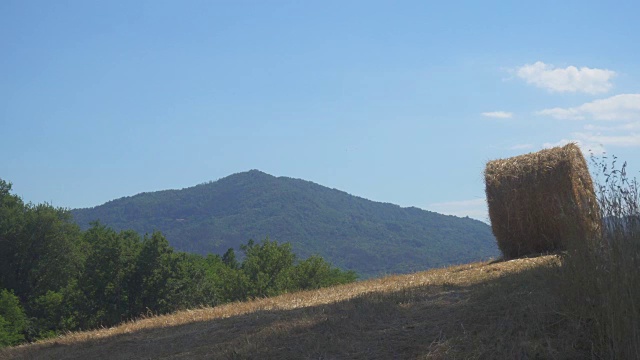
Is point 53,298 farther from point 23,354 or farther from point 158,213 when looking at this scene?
point 158,213

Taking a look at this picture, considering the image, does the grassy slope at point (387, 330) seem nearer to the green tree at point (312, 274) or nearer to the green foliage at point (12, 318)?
the green foliage at point (12, 318)

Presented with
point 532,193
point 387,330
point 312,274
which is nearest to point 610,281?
point 387,330

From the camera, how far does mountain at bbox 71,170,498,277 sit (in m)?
117

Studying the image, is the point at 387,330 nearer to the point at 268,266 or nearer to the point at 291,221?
the point at 268,266

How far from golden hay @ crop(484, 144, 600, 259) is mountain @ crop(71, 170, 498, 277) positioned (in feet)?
282

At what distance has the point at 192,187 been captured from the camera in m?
169

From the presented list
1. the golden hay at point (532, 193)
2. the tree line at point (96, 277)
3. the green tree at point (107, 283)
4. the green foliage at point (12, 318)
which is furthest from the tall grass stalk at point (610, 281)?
the green tree at point (107, 283)

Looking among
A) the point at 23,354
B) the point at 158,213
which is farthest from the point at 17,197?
the point at 158,213

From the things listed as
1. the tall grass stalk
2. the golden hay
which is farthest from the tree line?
the tall grass stalk

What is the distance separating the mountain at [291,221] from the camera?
116562mm

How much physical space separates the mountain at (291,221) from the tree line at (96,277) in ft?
177

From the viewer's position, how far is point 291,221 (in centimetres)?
13800

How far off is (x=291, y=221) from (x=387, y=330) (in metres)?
132

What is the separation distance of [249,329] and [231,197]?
14938cm
